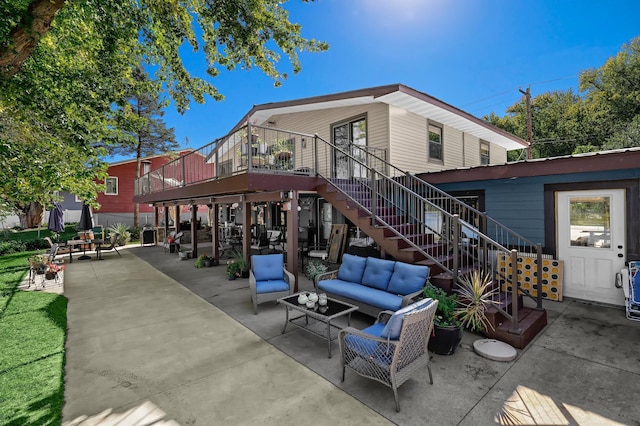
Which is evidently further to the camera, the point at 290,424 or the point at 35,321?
the point at 35,321

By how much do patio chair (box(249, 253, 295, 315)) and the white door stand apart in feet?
20.0

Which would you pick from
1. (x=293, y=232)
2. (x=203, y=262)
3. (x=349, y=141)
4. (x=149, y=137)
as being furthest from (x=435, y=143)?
(x=149, y=137)

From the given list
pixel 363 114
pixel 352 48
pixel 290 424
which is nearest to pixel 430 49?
pixel 352 48

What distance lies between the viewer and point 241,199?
895 centimetres

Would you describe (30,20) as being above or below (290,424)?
above

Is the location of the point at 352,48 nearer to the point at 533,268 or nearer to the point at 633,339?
the point at 533,268

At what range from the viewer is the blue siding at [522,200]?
6.70 meters

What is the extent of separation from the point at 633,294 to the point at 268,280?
6639 millimetres

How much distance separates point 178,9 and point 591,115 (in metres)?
31.2

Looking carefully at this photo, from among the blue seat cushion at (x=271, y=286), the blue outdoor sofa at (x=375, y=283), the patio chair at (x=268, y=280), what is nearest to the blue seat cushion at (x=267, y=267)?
the patio chair at (x=268, y=280)

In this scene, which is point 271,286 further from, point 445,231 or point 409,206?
point 445,231

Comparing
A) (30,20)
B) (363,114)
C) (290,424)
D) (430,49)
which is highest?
(430,49)

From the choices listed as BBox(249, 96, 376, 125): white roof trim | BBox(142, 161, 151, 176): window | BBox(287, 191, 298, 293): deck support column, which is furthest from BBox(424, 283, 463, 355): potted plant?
BBox(142, 161, 151, 176): window

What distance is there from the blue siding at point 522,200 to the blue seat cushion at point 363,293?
14.2 ft
